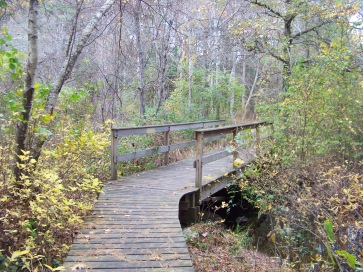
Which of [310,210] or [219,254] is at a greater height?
[310,210]

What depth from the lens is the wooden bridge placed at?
3398 mm

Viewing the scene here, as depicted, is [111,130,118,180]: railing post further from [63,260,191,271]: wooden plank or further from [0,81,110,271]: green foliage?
[63,260,191,271]: wooden plank

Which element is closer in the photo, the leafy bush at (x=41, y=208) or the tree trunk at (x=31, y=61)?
the leafy bush at (x=41, y=208)

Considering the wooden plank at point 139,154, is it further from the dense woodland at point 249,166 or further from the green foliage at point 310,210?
the green foliage at point 310,210

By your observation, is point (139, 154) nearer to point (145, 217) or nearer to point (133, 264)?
point (145, 217)

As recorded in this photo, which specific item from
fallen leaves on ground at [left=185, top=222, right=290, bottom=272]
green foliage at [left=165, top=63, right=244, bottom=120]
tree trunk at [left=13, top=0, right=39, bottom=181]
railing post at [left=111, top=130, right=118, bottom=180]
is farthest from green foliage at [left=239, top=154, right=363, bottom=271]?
green foliage at [left=165, top=63, right=244, bottom=120]

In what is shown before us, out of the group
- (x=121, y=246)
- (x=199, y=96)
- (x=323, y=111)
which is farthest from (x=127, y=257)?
(x=199, y=96)

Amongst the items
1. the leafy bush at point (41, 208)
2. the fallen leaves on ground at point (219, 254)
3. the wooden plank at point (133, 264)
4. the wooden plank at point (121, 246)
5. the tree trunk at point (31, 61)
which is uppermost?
the tree trunk at point (31, 61)

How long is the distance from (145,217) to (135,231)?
0.53 metres

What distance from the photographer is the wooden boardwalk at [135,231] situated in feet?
11.0

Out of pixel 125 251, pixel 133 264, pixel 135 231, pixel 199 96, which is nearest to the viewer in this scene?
pixel 133 264

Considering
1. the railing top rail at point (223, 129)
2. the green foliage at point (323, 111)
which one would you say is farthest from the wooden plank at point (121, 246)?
the green foliage at point (323, 111)

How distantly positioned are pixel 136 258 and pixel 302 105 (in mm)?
5180

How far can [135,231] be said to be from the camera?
13.7ft
